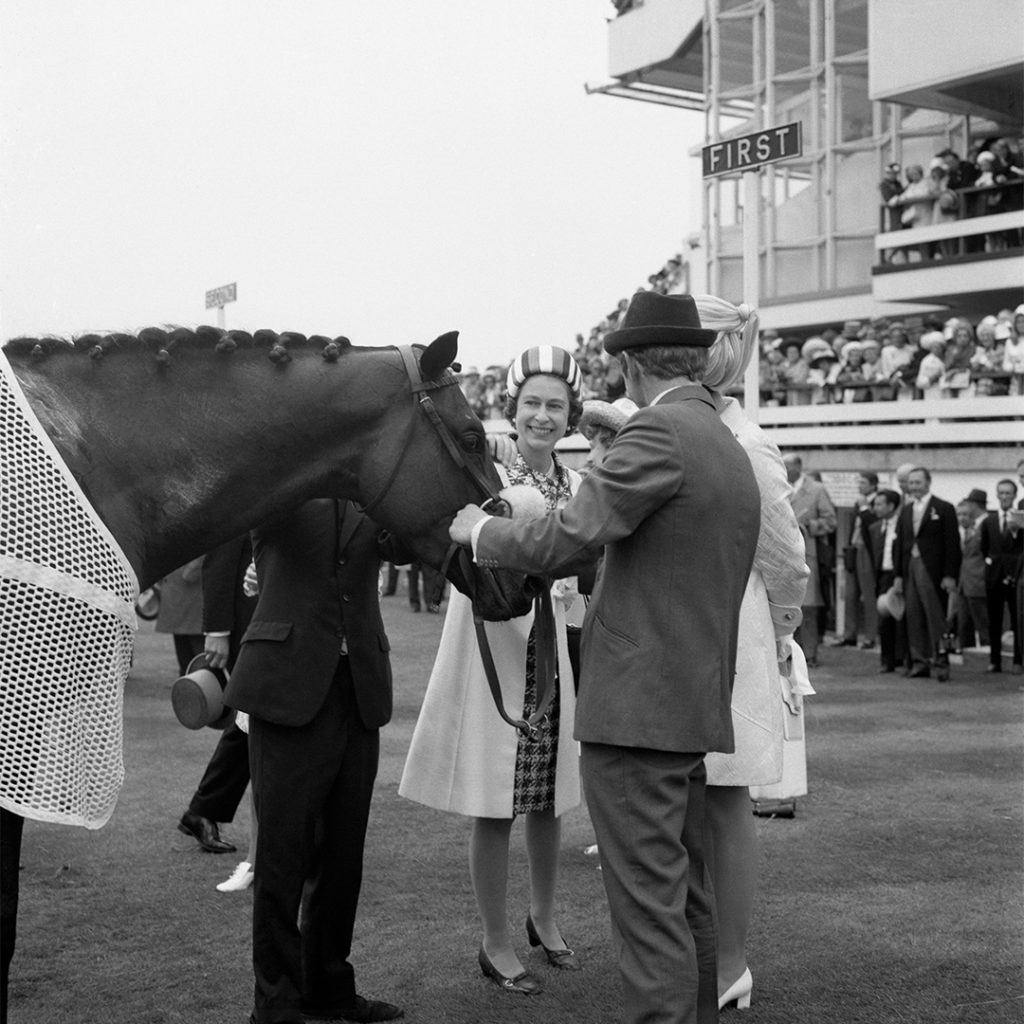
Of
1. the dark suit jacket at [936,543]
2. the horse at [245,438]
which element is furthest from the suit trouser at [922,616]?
the horse at [245,438]

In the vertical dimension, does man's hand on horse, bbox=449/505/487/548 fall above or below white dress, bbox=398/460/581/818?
above

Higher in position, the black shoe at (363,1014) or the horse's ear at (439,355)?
the horse's ear at (439,355)

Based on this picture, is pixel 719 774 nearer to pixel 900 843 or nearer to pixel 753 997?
pixel 753 997

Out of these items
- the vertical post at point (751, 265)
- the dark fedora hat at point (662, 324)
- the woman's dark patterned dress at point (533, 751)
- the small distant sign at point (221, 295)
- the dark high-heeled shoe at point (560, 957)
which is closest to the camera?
the dark fedora hat at point (662, 324)

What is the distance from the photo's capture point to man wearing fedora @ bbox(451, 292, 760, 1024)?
289 centimetres

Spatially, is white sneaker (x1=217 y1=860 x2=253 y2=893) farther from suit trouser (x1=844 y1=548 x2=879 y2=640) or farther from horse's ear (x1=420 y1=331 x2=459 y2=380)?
suit trouser (x1=844 y1=548 x2=879 y2=640)

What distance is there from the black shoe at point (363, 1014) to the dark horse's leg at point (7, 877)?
1.13m

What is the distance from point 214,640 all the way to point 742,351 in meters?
2.42

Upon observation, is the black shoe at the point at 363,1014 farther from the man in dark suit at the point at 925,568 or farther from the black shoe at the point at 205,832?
the man in dark suit at the point at 925,568

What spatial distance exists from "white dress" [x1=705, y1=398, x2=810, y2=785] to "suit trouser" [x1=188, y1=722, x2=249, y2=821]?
2.54 meters

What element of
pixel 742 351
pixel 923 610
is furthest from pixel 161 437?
pixel 923 610

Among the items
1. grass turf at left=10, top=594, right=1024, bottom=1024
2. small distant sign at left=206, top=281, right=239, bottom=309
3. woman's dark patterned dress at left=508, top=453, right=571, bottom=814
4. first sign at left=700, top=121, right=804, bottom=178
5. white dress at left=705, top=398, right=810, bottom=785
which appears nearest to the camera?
white dress at left=705, top=398, right=810, bottom=785

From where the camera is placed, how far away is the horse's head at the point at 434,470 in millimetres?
3049

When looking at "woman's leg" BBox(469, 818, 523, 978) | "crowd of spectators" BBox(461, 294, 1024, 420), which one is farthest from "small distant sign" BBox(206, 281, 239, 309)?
"woman's leg" BBox(469, 818, 523, 978)
